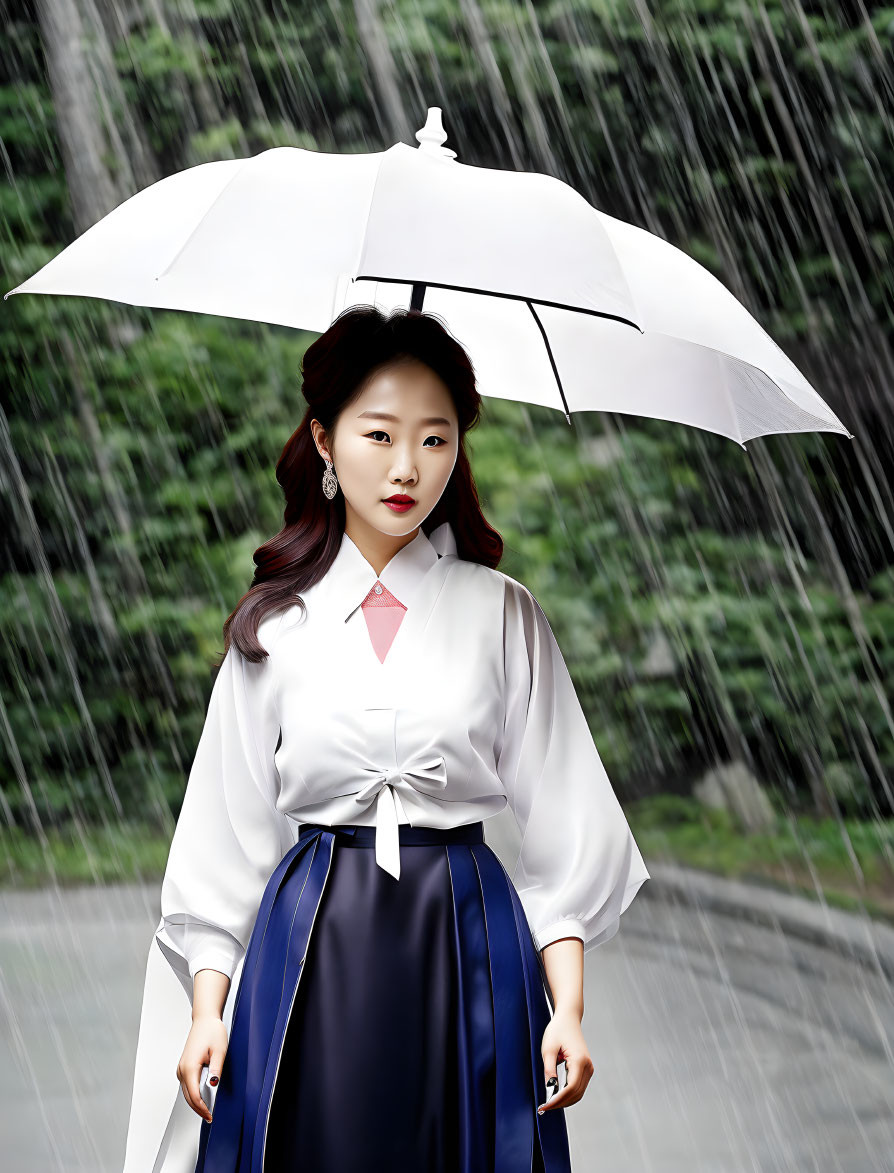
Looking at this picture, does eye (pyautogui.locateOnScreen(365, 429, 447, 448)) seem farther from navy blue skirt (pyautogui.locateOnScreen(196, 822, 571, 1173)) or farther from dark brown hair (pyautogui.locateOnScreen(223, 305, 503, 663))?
navy blue skirt (pyautogui.locateOnScreen(196, 822, 571, 1173))

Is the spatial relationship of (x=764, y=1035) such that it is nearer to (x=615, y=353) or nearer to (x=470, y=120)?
(x=615, y=353)

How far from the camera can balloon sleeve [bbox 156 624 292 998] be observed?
6.00 feet

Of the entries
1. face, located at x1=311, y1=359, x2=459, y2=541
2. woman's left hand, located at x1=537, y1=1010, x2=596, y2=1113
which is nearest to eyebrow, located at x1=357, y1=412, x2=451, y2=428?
face, located at x1=311, y1=359, x2=459, y2=541

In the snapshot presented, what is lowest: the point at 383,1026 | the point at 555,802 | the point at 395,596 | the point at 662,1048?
the point at 662,1048

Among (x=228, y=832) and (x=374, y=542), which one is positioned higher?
(x=374, y=542)

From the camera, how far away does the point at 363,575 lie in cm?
190

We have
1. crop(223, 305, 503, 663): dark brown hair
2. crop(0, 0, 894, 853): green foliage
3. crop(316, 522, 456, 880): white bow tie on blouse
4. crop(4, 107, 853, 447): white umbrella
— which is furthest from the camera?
crop(0, 0, 894, 853): green foliage

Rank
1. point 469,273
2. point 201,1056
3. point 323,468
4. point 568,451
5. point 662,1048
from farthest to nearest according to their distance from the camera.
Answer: point 568,451 → point 662,1048 → point 323,468 → point 201,1056 → point 469,273

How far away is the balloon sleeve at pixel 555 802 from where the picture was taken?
184cm

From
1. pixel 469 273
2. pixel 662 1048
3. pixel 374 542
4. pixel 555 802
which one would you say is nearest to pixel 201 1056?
pixel 555 802

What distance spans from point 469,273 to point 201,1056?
1.07 m

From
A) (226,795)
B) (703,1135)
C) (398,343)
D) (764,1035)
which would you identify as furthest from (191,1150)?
(764,1035)

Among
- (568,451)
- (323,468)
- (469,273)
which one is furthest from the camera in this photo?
(568,451)

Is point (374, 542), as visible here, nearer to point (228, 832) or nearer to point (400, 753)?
point (400, 753)
